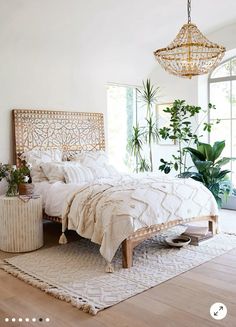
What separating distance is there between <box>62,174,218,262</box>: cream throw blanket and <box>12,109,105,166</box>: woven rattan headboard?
160 cm

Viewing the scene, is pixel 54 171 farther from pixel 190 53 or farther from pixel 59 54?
pixel 190 53

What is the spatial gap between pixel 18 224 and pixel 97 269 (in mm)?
1056

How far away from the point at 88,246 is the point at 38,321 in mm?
1761

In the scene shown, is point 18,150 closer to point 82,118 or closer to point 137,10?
point 82,118

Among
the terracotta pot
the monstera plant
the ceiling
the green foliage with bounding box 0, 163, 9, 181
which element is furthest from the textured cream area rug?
the ceiling

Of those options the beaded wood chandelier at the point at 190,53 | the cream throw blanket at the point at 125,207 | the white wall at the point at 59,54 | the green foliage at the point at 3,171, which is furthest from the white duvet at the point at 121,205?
the white wall at the point at 59,54

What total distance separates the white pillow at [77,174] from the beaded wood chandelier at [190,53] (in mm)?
1704

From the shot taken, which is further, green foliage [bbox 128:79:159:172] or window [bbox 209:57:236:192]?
green foliage [bbox 128:79:159:172]

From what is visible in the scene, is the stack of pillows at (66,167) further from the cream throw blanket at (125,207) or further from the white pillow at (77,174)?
the cream throw blanket at (125,207)

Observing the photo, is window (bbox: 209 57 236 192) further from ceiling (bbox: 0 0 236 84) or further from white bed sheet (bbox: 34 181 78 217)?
white bed sheet (bbox: 34 181 78 217)

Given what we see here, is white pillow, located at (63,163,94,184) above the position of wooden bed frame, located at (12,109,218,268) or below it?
below

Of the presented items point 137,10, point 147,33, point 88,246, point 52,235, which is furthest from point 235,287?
point 147,33

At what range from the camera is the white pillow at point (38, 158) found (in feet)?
16.6

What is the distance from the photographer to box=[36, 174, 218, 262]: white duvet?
359cm
